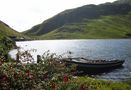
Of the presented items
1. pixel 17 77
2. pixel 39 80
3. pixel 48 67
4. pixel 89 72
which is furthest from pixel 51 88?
pixel 89 72

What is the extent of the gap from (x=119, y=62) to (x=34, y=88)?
218ft

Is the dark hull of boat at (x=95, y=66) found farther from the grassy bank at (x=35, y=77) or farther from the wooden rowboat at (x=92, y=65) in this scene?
the grassy bank at (x=35, y=77)

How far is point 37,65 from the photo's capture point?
17703 millimetres

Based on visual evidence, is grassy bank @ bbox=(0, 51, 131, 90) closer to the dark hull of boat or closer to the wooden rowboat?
the dark hull of boat

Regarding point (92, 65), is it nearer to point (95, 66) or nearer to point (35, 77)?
point (95, 66)

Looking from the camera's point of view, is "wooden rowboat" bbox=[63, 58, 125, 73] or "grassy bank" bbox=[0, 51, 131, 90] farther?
"wooden rowboat" bbox=[63, 58, 125, 73]

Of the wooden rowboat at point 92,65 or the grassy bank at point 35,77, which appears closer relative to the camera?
the grassy bank at point 35,77

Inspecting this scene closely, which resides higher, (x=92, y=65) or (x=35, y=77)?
(x=35, y=77)

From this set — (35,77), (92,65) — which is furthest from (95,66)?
(35,77)

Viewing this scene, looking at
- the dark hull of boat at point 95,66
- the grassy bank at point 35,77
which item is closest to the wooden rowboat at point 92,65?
the dark hull of boat at point 95,66

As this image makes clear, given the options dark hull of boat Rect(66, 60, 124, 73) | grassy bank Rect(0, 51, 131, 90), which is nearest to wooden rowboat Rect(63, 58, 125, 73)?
dark hull of boat Rect(66, 60, 124, 73)

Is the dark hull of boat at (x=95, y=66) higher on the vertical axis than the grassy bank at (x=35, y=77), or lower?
lower

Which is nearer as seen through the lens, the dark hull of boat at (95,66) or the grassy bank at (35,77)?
the grassy bank at (35,77)

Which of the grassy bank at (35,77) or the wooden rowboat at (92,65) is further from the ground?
the grassy bank at (35,77)
